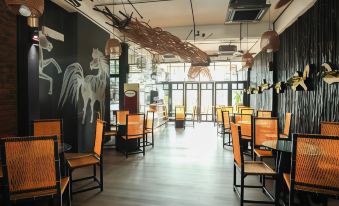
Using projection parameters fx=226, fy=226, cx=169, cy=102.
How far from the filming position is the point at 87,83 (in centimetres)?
536

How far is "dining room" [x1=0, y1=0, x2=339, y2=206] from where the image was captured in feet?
6.84

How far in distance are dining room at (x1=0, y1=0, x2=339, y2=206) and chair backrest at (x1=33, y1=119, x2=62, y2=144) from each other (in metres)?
0.01

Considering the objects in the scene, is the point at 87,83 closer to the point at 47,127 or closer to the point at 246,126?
the point at 47,127

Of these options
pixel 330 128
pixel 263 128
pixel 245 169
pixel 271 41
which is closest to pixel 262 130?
pixel 263 128

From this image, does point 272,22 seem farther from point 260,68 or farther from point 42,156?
point 42,156

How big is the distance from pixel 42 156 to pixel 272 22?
640 centimetres

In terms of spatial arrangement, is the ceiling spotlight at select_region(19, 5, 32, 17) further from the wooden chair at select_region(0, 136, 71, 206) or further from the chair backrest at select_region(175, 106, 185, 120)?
the chair backrest at select_region(175, 106, 185, 120)

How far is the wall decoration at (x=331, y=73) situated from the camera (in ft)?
10.1

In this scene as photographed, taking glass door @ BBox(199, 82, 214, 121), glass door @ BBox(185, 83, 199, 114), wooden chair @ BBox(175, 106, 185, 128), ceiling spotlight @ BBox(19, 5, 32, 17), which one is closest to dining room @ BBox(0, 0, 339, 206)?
ceiling spotlight @ BBox(19, 5, 32, 17)

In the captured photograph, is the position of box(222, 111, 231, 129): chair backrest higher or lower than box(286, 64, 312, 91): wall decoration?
lower

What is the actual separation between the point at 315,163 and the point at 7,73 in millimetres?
4121

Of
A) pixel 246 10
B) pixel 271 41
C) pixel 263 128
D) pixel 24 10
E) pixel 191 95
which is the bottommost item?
pixel 263 128

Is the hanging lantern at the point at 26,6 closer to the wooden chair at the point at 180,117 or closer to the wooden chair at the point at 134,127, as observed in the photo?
the wooden chair at the point at 134,127

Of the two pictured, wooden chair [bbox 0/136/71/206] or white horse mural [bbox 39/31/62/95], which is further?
white horse mural [bbox 39/31/62/95]
